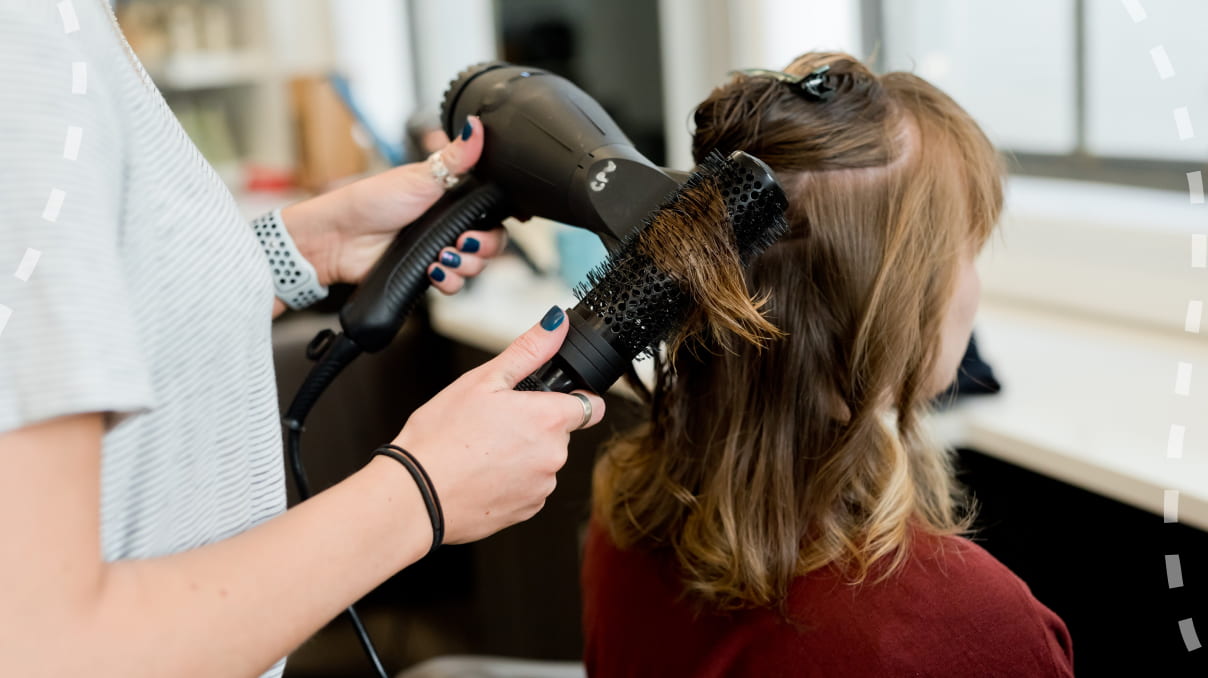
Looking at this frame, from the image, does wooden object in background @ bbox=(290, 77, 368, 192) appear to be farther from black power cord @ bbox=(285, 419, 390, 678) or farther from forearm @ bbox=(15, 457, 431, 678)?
forearm @ bbox=(15, 457, 431, 678)

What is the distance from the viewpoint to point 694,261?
64 centimetres

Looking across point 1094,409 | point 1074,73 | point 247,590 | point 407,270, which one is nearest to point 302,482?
point 407,270

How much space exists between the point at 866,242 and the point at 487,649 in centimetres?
118

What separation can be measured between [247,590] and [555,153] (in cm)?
39

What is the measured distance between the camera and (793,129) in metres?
0.76

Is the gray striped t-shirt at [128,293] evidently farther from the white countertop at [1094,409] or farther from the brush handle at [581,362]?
the white countertop at [1094,409]

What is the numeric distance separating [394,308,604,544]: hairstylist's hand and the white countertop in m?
0.52

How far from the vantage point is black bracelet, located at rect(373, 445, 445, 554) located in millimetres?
562

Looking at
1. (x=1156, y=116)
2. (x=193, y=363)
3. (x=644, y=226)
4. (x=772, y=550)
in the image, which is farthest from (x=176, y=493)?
(x=1156, y=116)

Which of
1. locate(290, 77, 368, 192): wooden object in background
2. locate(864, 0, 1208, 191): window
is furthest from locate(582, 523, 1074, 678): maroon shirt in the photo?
locate(290, 77, 368, 192): wooden object in background

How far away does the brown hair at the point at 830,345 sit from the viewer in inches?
30.0

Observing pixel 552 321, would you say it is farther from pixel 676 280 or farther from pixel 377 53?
pixel 377 53

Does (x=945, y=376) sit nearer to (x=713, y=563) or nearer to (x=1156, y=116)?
(x=713, y=563)

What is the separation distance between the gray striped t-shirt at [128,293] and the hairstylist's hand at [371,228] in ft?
0.88
